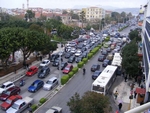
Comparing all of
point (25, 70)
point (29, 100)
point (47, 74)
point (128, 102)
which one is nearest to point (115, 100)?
point (128, 102)

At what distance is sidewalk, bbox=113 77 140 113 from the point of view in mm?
19359

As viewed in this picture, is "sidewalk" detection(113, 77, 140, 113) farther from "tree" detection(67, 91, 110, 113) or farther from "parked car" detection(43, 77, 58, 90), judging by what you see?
"parked car" detection(43, 77, 58, 90)

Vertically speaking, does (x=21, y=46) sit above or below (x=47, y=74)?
above

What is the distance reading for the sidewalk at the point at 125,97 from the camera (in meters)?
19.4

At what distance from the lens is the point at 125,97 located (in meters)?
21.3

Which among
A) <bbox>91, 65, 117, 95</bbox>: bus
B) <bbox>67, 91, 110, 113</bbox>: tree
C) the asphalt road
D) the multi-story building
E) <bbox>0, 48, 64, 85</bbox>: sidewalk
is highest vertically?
the multi-story building

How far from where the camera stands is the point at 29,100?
63.0 feet

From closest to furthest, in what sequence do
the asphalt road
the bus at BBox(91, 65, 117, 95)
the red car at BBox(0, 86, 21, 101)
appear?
the asphalt road, the bus at BBox(91, 65, 117, 95), the red car at BBox(0, 86, 21, 101)

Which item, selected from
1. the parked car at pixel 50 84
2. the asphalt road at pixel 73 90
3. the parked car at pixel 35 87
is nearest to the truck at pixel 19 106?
the asphalt road at pixel 73 90

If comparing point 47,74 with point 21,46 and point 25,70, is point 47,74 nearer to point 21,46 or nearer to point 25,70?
point 25,70

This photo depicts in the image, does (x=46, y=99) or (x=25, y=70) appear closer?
(x=46, y=99)

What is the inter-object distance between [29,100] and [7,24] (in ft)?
145

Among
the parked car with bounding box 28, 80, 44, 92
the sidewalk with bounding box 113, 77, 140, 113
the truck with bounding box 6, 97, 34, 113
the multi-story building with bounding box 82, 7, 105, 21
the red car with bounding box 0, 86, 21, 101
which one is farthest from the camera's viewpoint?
the multi-story building with bounding box 82, 7, 105, 21

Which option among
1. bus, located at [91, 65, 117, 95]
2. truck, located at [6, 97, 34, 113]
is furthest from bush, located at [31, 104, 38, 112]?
bus, located at [91, 65, 117, 95]
